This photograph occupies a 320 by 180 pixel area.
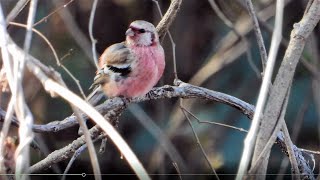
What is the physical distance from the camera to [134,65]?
2.16 meters

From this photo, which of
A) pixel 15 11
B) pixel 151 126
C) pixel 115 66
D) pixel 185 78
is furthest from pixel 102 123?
pixel 185 78

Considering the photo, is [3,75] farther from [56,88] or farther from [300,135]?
[300,135]

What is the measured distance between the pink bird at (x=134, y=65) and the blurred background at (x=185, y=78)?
2.67 feet

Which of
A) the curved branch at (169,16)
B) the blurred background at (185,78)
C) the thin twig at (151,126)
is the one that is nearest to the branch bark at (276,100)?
the curved branch at (169,16)

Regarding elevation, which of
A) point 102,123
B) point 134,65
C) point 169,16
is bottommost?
point 102,123

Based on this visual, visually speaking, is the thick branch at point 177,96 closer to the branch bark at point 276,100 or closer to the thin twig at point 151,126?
the branch bark at point 276,100

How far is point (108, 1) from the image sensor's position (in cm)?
330

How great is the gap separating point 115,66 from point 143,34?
0.44 feet

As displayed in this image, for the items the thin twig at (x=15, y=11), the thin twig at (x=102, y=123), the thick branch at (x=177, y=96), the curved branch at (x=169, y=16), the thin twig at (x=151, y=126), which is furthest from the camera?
the thin twig at (x=151, y=126)

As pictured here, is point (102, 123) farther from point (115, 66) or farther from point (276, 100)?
point (115, 66)

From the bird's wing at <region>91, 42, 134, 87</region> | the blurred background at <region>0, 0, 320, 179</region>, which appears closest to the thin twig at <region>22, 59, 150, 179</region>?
the bird's wing at <region>91, 42, 134, 87</region>

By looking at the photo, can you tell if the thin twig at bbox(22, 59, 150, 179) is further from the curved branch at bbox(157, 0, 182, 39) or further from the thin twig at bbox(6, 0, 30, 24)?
the curved branch at bbox(157, 0, 182, 39)

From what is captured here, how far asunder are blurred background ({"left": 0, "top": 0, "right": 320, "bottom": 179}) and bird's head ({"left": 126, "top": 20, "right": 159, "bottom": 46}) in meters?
0.82

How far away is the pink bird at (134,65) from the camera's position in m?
2.09
